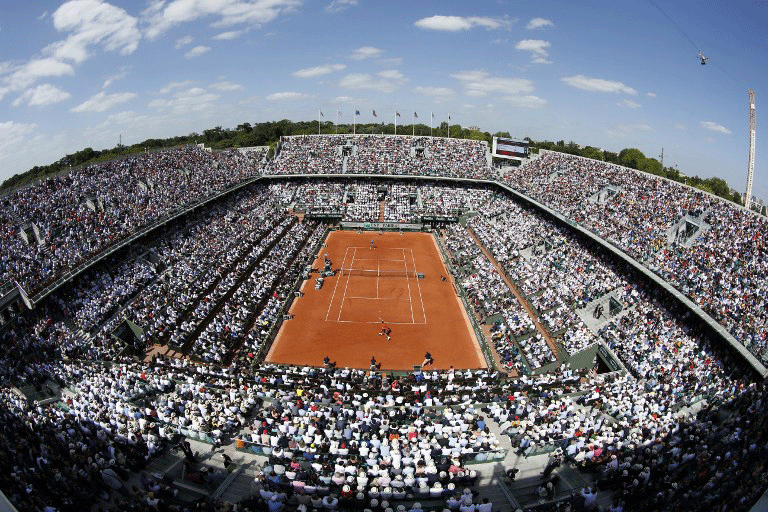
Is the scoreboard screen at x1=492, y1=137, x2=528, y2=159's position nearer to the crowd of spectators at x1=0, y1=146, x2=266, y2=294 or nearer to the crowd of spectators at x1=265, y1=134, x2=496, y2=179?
the crowd of spectators at x1=265, y1=134, x2=496, y2=179

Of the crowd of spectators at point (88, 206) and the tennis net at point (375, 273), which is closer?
the crowd of spectators at point (88, 206)

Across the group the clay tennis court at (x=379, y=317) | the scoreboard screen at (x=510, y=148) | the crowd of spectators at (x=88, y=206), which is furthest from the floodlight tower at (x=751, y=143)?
the crowd of spectators at (x=88, y=206)

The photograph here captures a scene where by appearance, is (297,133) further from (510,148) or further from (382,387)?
(382,387)

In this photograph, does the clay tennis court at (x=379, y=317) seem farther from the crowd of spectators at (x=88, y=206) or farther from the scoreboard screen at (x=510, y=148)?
the scoreboard screen at (x=510, y=148)

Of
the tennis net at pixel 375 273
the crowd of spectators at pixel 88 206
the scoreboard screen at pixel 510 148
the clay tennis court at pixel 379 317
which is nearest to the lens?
the clay tennis court at pixel 379 317

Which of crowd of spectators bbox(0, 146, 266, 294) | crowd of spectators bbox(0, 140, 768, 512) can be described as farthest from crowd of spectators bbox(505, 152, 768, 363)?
crowd of spectators bbox(0, 146, 266, 294)

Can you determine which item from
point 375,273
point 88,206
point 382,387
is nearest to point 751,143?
point 375,273
